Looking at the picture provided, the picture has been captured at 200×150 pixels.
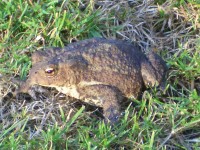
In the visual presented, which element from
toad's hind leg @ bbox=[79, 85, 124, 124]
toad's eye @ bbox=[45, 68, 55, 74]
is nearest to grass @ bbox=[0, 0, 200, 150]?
toad's hind leg @ bbox=[79, 85, 124, 124]

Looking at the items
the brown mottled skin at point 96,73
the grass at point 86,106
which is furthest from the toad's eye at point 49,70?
the grass at point 86,106

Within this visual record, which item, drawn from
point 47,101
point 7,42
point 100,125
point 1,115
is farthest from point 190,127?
point 7,42

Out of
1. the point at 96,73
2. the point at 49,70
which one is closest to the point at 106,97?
the point at 96,73

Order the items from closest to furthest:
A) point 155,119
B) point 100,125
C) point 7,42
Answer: point 100,125 < point 155,119 < point 7,42

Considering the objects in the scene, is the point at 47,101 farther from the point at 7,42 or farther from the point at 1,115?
the point at 7,42

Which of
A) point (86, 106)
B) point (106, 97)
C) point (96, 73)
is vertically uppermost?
point (96, 73)

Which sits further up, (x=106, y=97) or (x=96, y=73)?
(x=96, y=73)

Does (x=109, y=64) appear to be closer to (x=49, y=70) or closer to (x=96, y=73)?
(x=96, y=73)
